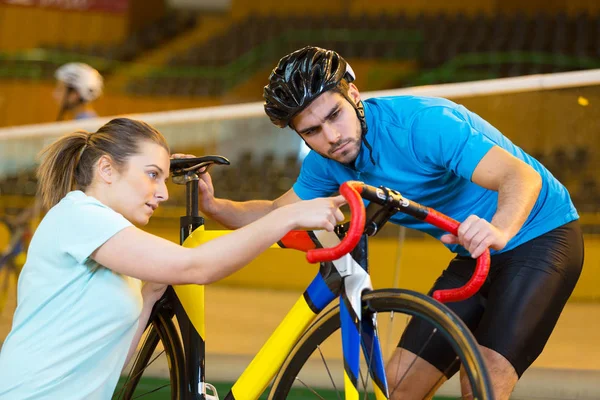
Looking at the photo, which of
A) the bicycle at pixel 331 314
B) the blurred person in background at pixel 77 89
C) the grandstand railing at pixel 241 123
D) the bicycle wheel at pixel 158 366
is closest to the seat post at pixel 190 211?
the bicycle at pixel 331 314

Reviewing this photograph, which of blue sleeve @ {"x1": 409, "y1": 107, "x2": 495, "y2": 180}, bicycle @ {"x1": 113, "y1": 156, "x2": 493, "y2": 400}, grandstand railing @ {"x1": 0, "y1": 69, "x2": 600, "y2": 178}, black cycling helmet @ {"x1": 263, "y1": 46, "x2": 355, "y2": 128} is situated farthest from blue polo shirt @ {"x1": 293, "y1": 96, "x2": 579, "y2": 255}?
A: grandstand railing @ {"x1": 0, "y1": 69, "x2": 600, "y2": 178}

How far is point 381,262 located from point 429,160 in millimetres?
2217

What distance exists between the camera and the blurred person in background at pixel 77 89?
501cm

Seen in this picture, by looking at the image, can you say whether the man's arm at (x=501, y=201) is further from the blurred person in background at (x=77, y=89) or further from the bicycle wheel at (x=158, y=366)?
the blurred person in background at (x=77, y=89)

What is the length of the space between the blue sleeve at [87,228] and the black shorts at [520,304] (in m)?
0.81

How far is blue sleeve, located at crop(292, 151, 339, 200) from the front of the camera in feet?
8.14

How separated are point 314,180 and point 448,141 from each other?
598 millimetres

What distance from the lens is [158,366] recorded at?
2611mm

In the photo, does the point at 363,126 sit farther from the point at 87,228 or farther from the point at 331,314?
the point at 87,228

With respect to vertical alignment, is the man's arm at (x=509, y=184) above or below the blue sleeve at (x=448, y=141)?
below

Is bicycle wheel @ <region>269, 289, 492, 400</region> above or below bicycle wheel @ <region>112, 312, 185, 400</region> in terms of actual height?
above

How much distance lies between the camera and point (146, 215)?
205cm

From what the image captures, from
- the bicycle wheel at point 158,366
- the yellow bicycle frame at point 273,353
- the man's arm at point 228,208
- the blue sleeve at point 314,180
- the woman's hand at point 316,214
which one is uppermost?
the woman's hand at point 316,214

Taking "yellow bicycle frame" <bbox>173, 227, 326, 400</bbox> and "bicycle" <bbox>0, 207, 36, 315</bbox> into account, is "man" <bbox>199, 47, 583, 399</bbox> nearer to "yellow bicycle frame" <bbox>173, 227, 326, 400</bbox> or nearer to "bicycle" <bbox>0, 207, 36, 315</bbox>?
"yellow bicycle frame" <bbox>173, 227, 326, 400</bbox>
